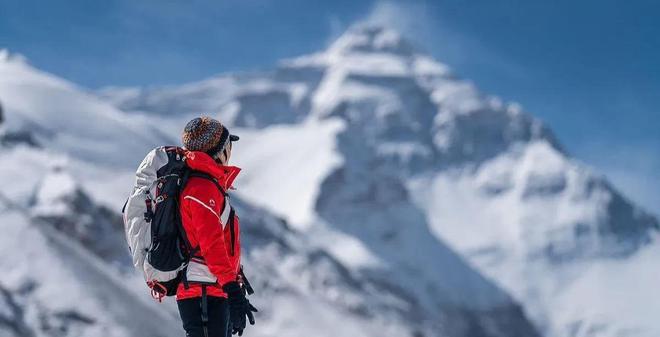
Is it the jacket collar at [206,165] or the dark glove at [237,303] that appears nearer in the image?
the dark glove at [237,303]

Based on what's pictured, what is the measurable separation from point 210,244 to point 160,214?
0.54m

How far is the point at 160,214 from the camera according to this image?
7148 millimetres

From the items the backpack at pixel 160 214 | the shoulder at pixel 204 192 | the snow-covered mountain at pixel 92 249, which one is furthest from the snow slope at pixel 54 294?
the shoulder at pixel 204 192

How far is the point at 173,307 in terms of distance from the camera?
66.9 m

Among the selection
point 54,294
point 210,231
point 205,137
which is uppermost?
point 54,294

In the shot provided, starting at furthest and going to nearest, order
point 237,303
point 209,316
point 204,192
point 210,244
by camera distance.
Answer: point 209,316
point 204,192
point 210,244
point 237,303

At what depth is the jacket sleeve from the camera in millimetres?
6907

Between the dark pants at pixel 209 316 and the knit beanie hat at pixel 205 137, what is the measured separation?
4.15ft

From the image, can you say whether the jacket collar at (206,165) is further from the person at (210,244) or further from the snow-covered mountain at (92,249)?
the snow-covered mountain at (92,249)

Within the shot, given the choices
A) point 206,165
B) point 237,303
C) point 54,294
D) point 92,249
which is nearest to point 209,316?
point 237,303

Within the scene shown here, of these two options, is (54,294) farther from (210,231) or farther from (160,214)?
(210,231)

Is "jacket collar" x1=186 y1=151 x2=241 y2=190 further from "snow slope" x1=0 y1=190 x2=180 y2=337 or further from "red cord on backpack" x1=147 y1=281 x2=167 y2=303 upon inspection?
"snow slope" x1=0 y1=190 x2=180 y2=337

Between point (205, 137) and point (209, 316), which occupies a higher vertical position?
point (205, 137)

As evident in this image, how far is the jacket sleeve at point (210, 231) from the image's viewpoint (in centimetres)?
691
